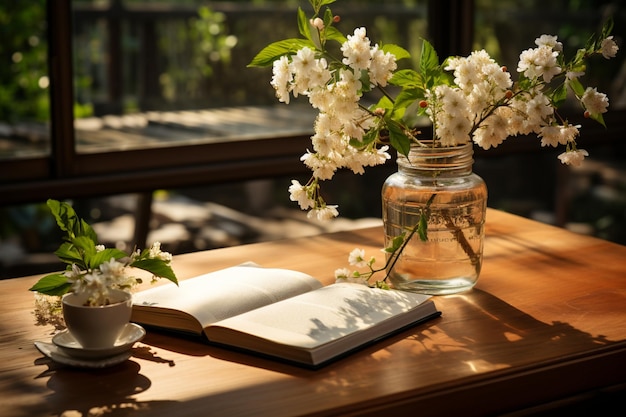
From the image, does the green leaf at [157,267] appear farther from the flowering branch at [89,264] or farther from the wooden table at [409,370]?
the wooden table at [409,370]

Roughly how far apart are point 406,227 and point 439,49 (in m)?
1.83

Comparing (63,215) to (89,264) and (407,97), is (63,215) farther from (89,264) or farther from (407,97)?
(407,97)

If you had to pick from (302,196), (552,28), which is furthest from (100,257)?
(552,28)

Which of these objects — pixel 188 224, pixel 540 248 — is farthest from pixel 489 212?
pixel 188 224

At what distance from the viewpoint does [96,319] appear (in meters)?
1.19

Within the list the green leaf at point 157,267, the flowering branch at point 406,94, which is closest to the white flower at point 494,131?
the flowering branch at point 406,94

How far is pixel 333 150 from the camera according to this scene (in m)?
1.41

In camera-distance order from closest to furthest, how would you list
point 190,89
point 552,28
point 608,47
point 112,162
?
point 608,47
point 112,162
point 190,89
point 552,28

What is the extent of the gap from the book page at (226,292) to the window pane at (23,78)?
63.1 inches

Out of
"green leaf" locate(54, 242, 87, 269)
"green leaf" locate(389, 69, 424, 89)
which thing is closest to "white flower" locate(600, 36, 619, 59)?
"green leaf" locate(389, 69, 424, 89)

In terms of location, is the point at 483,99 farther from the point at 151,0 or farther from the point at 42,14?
the point at 151,0

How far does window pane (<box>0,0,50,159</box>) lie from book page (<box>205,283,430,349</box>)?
5.79ft

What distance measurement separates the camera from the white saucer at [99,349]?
122cm

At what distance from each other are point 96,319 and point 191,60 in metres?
2.53
